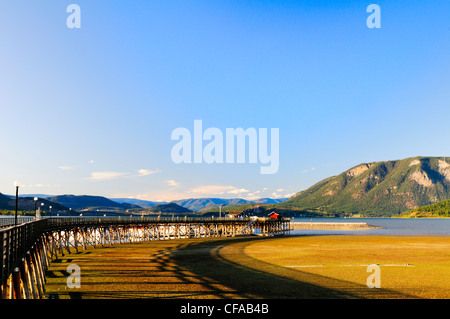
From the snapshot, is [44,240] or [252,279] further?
[44,240]

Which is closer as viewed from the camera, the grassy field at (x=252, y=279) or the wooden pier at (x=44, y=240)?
the wooden pier at (x=44, y=240)

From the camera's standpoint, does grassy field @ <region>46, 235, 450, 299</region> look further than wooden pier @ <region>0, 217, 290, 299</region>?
Yes

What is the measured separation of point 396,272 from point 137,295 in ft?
68.5

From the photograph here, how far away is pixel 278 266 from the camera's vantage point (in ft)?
110

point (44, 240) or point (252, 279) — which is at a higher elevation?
point (44, 240)
